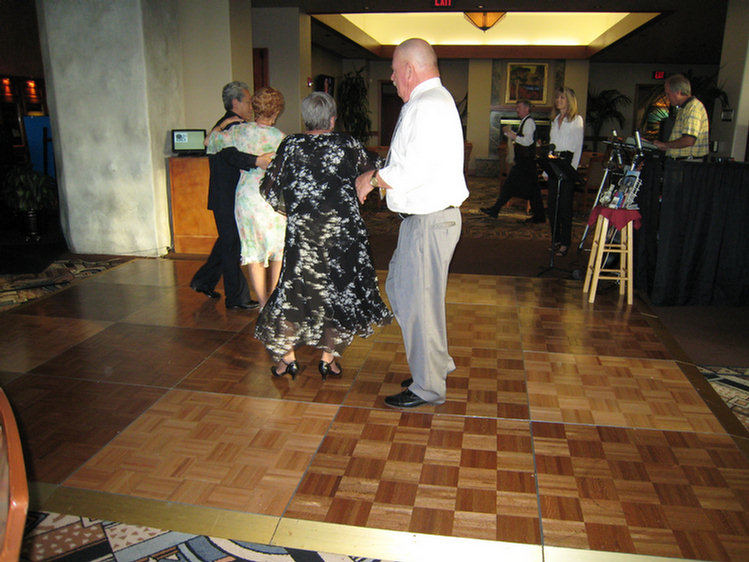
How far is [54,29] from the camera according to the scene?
5.87 meters

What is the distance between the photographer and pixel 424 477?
2471 mm

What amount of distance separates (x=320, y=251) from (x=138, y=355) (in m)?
1.42

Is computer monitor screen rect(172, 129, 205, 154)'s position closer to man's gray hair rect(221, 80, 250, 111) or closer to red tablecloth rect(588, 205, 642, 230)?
man's gray hair rect(221, 80, 250, 111)

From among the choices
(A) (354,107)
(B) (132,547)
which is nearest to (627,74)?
(A) (354,107)

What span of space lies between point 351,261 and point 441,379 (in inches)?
28.8

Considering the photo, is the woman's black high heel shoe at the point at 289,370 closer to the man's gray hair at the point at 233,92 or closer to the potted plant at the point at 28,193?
the man's gray hair at the point at 233,92

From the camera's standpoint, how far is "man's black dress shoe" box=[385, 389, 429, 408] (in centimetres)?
303

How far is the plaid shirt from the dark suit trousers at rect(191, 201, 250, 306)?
3.53m

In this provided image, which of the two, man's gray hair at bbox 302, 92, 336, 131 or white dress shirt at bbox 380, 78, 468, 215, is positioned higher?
man's gray hair at bbox 302, 92, 336, 131

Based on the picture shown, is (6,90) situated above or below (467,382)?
above

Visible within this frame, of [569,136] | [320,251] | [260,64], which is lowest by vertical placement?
[320,251]

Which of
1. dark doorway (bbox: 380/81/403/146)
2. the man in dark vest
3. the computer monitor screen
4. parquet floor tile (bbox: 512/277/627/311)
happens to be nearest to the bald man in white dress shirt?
parquet floor tile (bbox: 512/277/627/311)

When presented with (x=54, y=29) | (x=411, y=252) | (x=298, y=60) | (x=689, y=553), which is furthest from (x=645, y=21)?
(x=689, y=553)

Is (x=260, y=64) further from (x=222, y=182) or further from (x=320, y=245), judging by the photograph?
(x=320, y=245)
